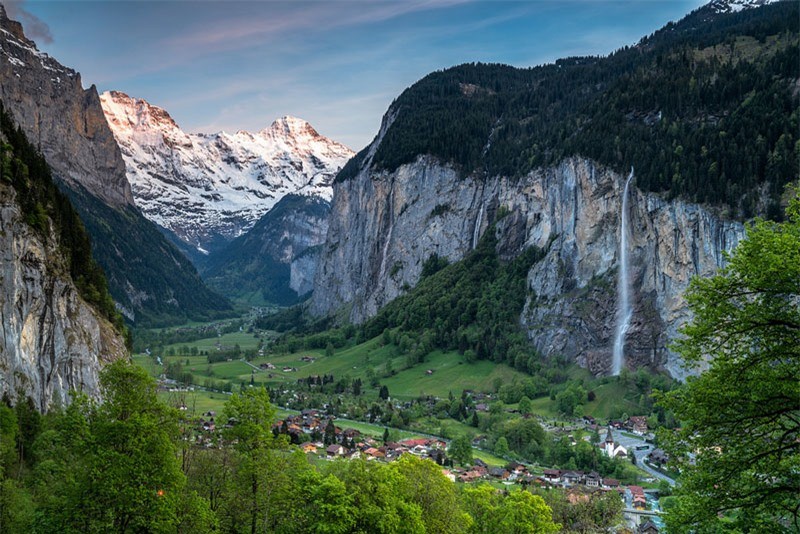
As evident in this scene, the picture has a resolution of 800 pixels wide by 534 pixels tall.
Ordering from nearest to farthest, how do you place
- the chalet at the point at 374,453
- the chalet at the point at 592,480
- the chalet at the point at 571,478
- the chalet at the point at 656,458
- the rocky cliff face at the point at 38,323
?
the rocky cliff face at the point at 38,323 < the chalet at the point at 592,480 < the chalet at the point at 571,478 < the chalet at the point at 374,453 < the chalet at the point at 656,458

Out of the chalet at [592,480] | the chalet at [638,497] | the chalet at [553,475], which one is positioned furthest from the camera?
the chalet at [553,475]

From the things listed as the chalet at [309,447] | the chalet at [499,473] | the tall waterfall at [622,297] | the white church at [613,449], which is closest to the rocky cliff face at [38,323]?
the chalet at [309,447]

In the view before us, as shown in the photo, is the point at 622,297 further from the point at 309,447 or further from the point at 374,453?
the point at 309,447

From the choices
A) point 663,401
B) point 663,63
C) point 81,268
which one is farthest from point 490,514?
point 663,63

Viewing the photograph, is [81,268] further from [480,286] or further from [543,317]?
[480,286]

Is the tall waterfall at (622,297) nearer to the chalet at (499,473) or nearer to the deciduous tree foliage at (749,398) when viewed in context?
the chalet at (499,473)

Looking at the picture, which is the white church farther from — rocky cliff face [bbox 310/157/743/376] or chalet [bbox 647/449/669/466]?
rocky cliff face [bbox 310/157/743/376]
